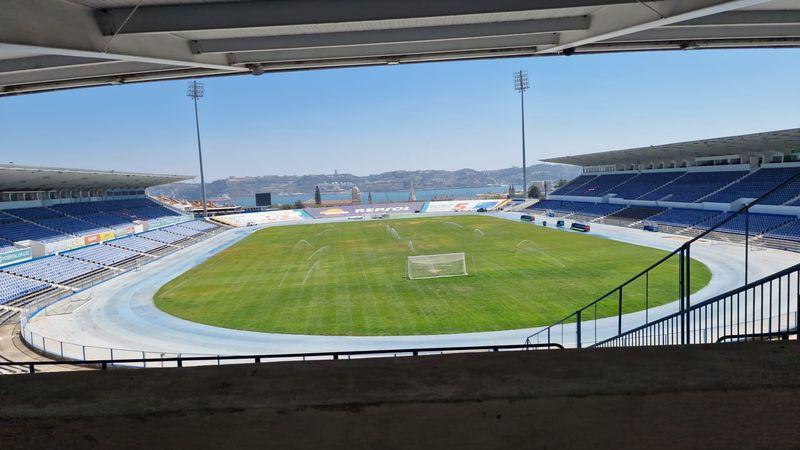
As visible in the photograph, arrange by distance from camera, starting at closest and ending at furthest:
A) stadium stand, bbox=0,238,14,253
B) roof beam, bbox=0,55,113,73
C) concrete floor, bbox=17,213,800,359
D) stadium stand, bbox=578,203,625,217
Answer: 1. roof beam, bbox=0,55,113,73
2. concrete floor, bbox=17,213,800,359
3. stadium stand, bbox=0,238,14,253
4. stadium stand, bbox=578,203,625,217

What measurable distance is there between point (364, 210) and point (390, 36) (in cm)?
9091

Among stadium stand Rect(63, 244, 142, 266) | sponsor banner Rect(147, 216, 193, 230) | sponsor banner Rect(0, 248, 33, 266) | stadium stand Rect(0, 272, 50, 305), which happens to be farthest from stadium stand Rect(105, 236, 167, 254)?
stadium stand Rect(0, 272, 50, 305)

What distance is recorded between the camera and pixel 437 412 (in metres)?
2.39

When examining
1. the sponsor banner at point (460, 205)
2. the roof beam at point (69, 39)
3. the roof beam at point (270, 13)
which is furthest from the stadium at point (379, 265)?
the sponsor banner at point (460, 205)

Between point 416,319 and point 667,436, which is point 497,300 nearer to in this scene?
point 416,319

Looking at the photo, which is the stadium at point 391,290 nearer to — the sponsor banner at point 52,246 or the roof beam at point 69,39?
the roof beam at point 69,39

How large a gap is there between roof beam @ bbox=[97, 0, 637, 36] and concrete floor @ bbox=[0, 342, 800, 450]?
15.9 feet

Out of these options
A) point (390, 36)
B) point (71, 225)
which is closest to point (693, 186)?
point (390, 36)

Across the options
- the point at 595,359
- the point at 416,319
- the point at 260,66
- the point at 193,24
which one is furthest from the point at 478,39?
the point at 416,319

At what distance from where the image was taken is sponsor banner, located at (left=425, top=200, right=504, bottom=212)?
96481 mm

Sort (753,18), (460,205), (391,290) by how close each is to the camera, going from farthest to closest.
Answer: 1. (460,205)
2. (391,290)
3. (753,18)

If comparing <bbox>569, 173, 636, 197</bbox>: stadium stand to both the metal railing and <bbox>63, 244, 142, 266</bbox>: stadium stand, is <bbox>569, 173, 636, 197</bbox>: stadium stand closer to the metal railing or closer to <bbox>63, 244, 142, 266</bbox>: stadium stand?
the metal railing

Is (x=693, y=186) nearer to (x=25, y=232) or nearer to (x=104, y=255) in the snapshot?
(x=104, y=255)

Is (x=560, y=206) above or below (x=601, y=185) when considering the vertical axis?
below
